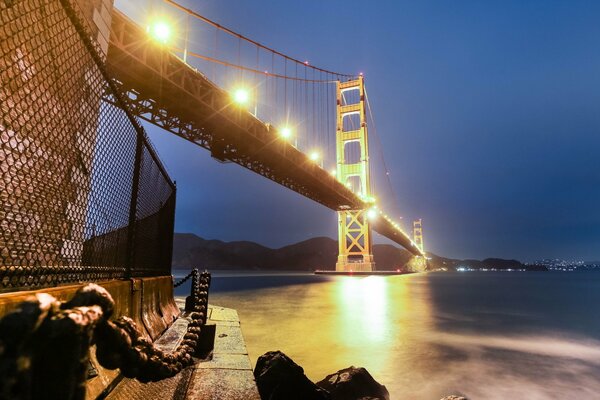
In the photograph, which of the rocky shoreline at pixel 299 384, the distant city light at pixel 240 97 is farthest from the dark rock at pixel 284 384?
the distant city light at pixel 240 97

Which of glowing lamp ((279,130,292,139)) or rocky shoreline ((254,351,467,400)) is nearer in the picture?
rocky shoreline ((254,351,467,400))

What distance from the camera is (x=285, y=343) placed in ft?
27.0

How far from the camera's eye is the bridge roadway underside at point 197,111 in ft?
48.1

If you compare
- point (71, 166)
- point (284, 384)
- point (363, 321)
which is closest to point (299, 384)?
point (284, 384)

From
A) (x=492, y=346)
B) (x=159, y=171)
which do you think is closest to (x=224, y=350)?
(x=159, y=171)

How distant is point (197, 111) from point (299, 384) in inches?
744

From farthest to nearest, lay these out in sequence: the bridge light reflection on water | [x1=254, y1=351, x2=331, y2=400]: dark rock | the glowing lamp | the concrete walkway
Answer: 1. the glowing lamp
2. the bridge light reflection on water
3. [x1=254, y1=351, x2=331, y2=400]: dark rock
4. the concrete walkway

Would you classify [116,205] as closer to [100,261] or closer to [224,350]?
[100,261]

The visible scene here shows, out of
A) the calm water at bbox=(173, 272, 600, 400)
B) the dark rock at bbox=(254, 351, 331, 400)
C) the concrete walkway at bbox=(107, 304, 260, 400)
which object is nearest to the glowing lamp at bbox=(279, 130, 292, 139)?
the calm water at bbox=(173, 272, 600, 400)

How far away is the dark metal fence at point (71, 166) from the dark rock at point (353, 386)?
9.20 ft

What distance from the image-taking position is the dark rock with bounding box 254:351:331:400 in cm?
351

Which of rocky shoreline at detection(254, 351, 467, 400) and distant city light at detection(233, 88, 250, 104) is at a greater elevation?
distant city light at detection(233, 88, 250, 104)

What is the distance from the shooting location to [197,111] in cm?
2009

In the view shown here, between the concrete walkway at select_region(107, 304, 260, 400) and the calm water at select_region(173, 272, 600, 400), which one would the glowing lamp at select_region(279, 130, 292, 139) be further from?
the concrete walkway at select_region(107, 304, 260, 400)
